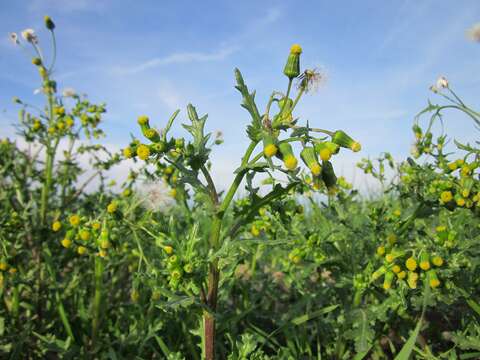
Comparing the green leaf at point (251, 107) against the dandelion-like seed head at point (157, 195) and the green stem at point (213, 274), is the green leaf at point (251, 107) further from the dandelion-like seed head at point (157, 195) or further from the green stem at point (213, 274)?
the dandelion-like seed head at point (157, 195)

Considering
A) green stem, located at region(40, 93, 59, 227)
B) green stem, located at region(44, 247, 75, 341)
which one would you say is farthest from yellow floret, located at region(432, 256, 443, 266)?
green stem, located at region(40, 93, 59, 227)

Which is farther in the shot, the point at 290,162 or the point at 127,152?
the point at 127,152

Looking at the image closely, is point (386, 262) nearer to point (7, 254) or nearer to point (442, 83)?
point (442, 83)

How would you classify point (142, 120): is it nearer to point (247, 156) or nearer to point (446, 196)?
point (247, 156)

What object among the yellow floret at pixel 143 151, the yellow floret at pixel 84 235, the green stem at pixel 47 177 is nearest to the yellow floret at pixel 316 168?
the yellow floret at pixel 143 151

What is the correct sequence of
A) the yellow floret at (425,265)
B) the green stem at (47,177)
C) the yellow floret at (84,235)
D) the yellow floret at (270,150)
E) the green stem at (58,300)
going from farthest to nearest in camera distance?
the green stem at (47,177) → the green stem at (58,300) → the yellow floret at (84,235) → the yellow floret at (425,265) → the yellow floret at (270,150)

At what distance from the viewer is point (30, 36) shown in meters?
3.59

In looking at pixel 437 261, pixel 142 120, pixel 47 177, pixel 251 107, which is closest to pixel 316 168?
pixel 251 107

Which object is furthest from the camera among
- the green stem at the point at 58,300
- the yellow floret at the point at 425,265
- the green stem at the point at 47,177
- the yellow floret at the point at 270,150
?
the green stem at the point at 47,177

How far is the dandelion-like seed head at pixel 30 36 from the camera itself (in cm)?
354

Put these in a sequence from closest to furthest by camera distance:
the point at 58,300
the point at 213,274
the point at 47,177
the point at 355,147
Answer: the point at 355,147 < the point at 213,274 < the point at 58,300 < the point at 47,177

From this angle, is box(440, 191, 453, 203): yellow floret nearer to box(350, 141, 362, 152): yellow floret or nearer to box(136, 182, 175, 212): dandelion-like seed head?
box(350, 141, 362, 152): yellow floret

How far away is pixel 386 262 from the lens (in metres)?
2.16

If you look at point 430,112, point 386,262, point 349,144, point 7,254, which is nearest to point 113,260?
point 7,254
